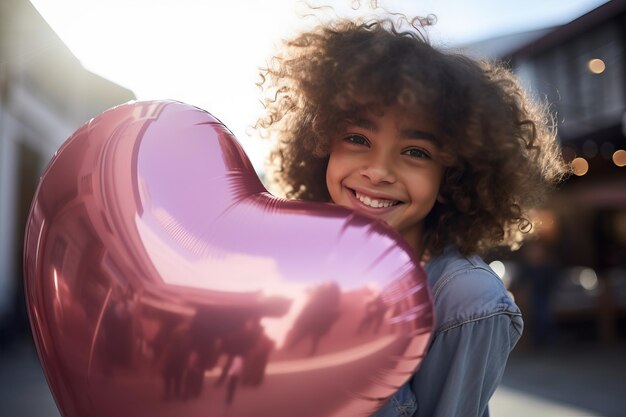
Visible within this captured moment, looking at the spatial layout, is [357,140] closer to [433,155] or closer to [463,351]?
[433,155]

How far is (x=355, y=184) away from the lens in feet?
4.47

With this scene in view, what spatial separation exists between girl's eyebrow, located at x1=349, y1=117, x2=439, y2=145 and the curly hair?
2 centimetres

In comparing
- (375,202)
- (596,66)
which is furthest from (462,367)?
(596,66)

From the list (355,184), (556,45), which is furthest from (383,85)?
(556,45)

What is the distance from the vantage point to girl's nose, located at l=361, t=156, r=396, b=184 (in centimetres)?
131

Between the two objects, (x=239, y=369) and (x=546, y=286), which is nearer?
(x=239, y=369)

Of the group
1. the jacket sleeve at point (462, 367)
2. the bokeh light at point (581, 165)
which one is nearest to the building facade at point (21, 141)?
the jacket sleeve at point (462, 367)

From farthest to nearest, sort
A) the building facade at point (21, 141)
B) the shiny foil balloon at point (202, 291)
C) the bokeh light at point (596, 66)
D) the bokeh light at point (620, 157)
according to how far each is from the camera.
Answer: the bokeh light at point (596, 66) → the bokeh light at point (620, 157) → the building facade at point (21, 141) → the shiny foil balloon at point (202, 291)

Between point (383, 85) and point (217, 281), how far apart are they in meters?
0.57

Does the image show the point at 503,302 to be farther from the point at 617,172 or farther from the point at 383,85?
the point at 617,172

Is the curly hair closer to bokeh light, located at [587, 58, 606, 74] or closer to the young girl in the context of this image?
the young girl

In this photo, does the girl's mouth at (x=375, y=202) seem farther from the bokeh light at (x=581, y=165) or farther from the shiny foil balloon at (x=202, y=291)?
the bokeh light at (x=581, y=165)

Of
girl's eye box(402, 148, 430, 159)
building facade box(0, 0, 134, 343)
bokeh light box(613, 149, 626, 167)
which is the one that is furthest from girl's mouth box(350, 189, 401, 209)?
bokeh light box(613, 149, 626, 167)

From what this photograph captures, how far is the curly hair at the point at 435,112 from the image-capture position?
1305 mm
